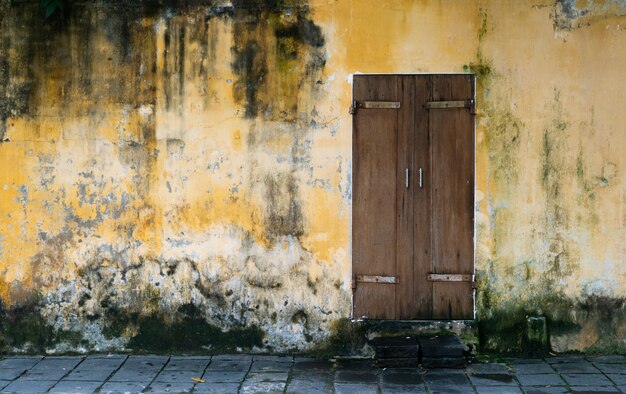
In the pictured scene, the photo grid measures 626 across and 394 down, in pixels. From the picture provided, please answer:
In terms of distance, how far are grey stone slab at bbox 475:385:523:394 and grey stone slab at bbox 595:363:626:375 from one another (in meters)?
0.90

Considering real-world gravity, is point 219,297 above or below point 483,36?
below

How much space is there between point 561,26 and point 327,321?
3.27 metres

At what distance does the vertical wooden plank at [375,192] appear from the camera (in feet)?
20.4

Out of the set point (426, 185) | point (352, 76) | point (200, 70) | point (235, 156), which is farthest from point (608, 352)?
point (200, 70)

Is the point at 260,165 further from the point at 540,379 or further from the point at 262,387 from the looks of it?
the point at 540,379

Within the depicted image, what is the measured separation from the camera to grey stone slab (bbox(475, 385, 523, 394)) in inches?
211

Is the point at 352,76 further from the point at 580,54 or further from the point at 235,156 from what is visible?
the point at 580,54

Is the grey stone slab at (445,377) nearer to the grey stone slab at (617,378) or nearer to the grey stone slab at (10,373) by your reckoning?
the grey stone slab at (617,378)

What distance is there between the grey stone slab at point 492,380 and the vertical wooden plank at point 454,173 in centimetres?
73

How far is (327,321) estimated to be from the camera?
628 centimetres

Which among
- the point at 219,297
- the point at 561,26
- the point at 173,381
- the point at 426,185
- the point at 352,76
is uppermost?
the point at 561,26

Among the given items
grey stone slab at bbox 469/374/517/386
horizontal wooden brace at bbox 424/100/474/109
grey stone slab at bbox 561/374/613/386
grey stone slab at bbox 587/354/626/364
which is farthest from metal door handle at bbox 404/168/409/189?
grey stone slab at bbox 587/354/626/364

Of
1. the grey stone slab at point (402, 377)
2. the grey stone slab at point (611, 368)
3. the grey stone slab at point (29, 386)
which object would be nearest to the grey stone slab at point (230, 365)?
the grey stone slab at point (402, 377)

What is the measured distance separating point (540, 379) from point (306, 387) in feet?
6.08
